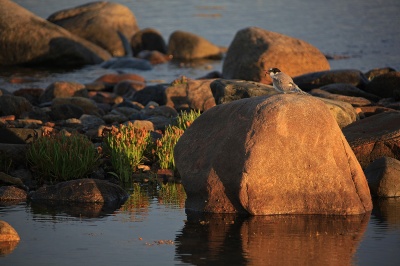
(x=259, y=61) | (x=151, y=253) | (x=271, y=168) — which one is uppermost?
(x=259, y=61)

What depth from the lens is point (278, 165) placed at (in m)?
12.2

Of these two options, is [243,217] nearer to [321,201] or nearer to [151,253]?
[321,201]

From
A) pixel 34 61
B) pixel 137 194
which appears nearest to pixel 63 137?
pixel 137 194

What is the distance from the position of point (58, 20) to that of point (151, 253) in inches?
1271

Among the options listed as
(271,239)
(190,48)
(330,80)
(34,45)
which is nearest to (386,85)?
(330,80)

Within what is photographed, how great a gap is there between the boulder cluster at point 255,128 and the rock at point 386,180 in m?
0.02

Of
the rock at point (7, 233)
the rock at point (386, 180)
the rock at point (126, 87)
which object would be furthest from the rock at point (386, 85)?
the rock at point (7, 233)

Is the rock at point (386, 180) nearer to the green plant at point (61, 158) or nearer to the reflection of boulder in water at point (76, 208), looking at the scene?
the reflection of boulder in water at point (76, 208)

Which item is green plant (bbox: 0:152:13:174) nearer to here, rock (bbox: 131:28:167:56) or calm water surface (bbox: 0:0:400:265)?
calm water surface (bbox: 0:0:400:265)

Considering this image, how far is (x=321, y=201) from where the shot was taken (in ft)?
40.7

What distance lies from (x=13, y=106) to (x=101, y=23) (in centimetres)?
1925

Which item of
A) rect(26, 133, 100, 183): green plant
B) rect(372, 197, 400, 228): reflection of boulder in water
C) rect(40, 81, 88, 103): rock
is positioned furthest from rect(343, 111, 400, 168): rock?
rect(40, 81, 88, 103): rock

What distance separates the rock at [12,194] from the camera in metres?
13.7

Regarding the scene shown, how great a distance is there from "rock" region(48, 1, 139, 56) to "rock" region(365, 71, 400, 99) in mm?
19442
